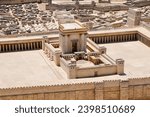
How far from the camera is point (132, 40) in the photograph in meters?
75.8

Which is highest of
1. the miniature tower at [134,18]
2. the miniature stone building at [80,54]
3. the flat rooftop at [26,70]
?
the miniature tower at [134,18]

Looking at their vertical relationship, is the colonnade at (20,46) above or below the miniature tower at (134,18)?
below

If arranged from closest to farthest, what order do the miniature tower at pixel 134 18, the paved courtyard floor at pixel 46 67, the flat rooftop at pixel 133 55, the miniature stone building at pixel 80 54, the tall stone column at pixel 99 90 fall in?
the tall stone column at pixel 99 90 < the paved courtyard floor at pixel 46 67 < the miniature stone building at pixel 80 54 < the flat rooftop at pixel 133 55 < the miniature tower at pixel 134 18

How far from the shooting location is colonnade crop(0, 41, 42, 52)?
70.2 m

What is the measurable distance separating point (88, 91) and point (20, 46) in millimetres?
20139

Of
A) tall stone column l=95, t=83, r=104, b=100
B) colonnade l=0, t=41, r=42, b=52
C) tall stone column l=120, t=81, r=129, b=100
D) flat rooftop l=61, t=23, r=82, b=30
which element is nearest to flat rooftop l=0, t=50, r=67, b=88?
colonnade l=0, t=41, r=42, b=52

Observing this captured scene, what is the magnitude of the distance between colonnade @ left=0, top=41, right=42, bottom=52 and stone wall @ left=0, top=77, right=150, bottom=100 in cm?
1877

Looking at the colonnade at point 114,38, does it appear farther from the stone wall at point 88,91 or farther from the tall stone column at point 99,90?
the tall stone column at point 99,90

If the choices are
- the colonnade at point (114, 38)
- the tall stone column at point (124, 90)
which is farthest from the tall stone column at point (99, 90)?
the colonnade at point (114, 38)

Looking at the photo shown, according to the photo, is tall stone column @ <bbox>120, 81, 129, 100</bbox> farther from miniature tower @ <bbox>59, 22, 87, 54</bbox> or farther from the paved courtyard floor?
miniature tower @ <bbox>59, 22, 87, 54</bbox>

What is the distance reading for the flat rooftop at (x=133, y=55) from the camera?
200 ft

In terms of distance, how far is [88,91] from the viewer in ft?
180

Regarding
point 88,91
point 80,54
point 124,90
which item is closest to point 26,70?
point 80,54

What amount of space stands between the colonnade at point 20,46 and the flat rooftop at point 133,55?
12.1 m
